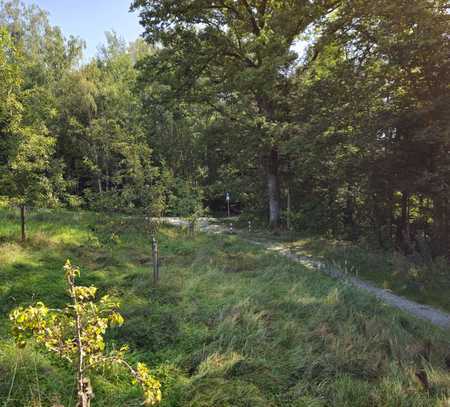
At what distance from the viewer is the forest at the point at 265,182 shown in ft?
14.1

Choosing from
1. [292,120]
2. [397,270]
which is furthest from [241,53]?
[397,270]

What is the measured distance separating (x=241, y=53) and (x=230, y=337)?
1514 cm

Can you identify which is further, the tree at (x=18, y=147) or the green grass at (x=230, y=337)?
the tree at (x=18, y=147)

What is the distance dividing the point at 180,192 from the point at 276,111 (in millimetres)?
7979

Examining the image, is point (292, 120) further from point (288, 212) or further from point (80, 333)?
point (80, 333)

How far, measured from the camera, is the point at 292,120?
53.4 ft

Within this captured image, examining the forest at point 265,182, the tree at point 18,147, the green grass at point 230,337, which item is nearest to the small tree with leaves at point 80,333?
the forest at point 265,182

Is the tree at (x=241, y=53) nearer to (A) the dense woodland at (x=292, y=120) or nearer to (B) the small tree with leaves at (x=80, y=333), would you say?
(A) the dense woodland at (x=292, y=120)

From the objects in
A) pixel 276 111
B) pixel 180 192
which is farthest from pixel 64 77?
pixel 180 192

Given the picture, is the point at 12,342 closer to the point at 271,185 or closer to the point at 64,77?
the point at 271,185

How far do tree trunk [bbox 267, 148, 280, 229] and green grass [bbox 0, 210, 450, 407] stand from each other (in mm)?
9493

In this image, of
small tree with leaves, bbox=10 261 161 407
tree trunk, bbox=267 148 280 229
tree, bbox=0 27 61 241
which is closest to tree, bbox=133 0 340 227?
tree trunk, bbox=267 148 280 229

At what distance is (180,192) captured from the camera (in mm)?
12078

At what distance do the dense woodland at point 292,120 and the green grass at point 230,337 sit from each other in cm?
224
